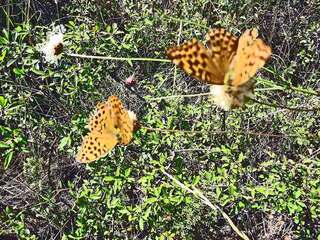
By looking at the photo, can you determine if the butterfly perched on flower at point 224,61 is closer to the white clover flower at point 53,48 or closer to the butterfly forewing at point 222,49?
the butterfly forewing at point 222,49

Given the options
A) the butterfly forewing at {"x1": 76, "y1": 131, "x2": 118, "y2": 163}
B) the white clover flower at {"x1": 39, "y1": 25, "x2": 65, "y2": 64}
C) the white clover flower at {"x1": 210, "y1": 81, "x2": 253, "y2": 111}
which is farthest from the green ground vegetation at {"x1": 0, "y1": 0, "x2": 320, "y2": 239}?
the white clover flower at {"x1": 210, "y1": 81, "x2": 253, "y2": 111}

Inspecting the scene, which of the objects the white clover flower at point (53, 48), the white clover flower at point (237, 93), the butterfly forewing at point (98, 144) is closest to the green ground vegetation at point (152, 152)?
the white clover flower at point (53, 48)

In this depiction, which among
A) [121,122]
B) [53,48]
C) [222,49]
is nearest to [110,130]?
[121,122]

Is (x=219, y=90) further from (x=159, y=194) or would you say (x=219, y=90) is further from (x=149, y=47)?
(x=149, y=47)

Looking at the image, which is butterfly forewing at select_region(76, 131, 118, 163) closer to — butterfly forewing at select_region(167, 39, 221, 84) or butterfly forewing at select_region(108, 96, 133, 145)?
butterfly forewing at select_region(108, 96, 133, 145)

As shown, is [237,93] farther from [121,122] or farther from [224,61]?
[121,122]
